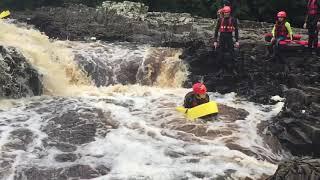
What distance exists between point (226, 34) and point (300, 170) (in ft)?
20.2

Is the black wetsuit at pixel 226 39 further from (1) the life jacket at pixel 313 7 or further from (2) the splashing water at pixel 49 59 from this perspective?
(2) the splashing water at pixel 49 59

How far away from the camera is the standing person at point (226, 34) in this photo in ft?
37.8

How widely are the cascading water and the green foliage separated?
6.25m

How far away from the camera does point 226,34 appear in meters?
11.7

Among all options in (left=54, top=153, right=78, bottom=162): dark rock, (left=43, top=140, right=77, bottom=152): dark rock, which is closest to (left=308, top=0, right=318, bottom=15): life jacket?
(left=43, top=140, right=77, bottom=152): dark rock

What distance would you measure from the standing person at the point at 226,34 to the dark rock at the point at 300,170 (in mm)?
5678

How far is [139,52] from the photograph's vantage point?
1320 cm

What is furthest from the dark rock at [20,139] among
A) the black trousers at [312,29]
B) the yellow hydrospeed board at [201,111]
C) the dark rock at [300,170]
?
the black trousers at [312,29]

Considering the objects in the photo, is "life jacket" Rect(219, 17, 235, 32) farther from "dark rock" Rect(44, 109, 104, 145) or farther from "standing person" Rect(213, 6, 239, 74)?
"dark rock" Rect(44, 109, 104, 145)

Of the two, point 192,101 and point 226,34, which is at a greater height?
point 226,34

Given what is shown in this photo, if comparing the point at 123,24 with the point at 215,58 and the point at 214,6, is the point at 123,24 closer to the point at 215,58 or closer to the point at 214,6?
the point at 214,6

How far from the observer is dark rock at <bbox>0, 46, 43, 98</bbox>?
405 inches

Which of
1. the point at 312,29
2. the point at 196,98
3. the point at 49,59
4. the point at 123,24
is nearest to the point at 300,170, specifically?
the point at 196,98

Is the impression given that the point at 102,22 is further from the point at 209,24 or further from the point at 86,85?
the point at 86,85
